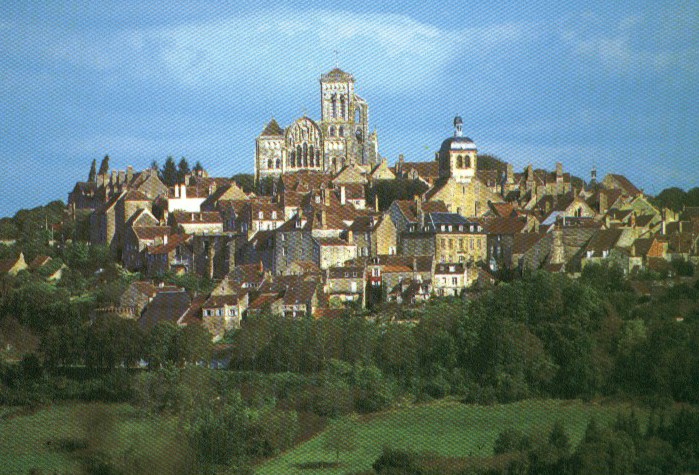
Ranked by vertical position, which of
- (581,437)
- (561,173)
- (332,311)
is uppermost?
(561,173)

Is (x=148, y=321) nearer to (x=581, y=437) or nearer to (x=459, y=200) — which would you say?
(x=459, y=200)

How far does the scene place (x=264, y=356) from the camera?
39.6m

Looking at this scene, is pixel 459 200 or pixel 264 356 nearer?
pixel 264 356

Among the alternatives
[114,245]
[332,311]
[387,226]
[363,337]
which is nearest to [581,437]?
[363,337]

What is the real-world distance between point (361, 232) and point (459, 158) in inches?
220

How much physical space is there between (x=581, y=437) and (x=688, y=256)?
10.1m

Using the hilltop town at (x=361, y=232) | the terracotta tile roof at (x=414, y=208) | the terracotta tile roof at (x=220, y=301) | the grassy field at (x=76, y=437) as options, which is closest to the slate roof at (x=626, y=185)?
the hilltop town at (x=361, y=232)

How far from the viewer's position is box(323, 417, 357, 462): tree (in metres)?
34.2

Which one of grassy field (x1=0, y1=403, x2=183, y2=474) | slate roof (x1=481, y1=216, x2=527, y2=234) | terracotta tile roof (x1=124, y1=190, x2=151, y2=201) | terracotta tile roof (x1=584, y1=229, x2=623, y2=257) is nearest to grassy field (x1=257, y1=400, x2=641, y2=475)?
grassy field (x1=0, y1=403, x2=183, y2=474)

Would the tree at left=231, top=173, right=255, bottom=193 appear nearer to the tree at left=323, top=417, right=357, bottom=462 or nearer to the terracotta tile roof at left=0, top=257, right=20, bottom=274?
the terracotta tile roof at left=0, top=257, right=20, bottom=274

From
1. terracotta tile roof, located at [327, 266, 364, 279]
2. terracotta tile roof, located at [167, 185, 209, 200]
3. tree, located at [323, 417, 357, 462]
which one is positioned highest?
terracotta tile roof, located at [167, 185, 209, 200]

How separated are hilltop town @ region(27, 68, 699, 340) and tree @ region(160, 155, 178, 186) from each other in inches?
44.9

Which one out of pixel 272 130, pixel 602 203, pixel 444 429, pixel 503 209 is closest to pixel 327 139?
pixel 272 130

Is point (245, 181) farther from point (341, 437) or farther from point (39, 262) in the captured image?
point (341, 437)
